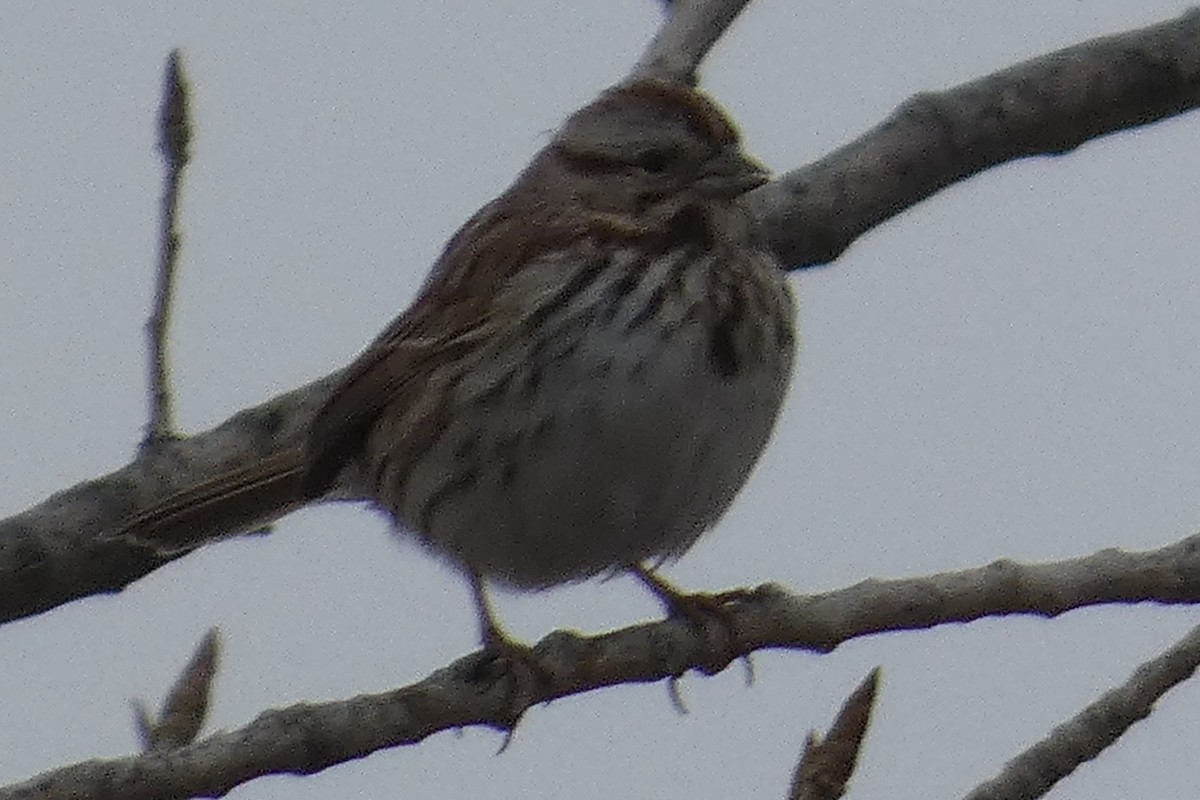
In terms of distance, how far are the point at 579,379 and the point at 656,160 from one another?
778 millimetres

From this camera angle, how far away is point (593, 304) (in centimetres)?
564

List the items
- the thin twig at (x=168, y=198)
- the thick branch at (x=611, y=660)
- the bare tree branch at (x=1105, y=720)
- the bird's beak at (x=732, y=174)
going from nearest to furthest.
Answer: the thick branch at (x=611, y=660) < the bare tree branch at (x=1105, y=720) < the thin twig at (x=168, y=198) < the bird's beak at (x=732, y=174)

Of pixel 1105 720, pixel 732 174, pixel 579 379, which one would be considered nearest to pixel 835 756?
pixel 1105 720

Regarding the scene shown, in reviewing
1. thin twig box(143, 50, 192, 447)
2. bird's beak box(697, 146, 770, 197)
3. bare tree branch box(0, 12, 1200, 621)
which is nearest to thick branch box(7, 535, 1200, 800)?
thin twig box(143, 50, 192, 447)

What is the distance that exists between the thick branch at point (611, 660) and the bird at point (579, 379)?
62 centimetres

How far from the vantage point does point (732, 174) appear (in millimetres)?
5965

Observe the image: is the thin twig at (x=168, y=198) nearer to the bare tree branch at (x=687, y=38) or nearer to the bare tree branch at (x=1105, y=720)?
the bare tree branch at (x=687, y=38)

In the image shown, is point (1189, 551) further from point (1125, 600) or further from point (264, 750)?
point (264, 750)

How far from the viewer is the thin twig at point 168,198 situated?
515 cm

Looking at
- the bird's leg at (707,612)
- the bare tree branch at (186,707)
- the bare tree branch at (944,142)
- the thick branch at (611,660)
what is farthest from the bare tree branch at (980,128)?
the bare tree branch at (186,707)

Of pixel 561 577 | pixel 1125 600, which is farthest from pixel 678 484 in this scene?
pixel 1125 600

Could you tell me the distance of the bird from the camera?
556 cm

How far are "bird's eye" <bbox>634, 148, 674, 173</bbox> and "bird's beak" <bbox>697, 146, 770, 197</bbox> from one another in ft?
0.36

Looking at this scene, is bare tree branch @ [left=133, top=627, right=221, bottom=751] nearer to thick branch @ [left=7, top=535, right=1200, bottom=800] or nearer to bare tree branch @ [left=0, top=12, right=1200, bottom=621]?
thick branch @ [left=7, top=535, right=1200, bottom=800]
